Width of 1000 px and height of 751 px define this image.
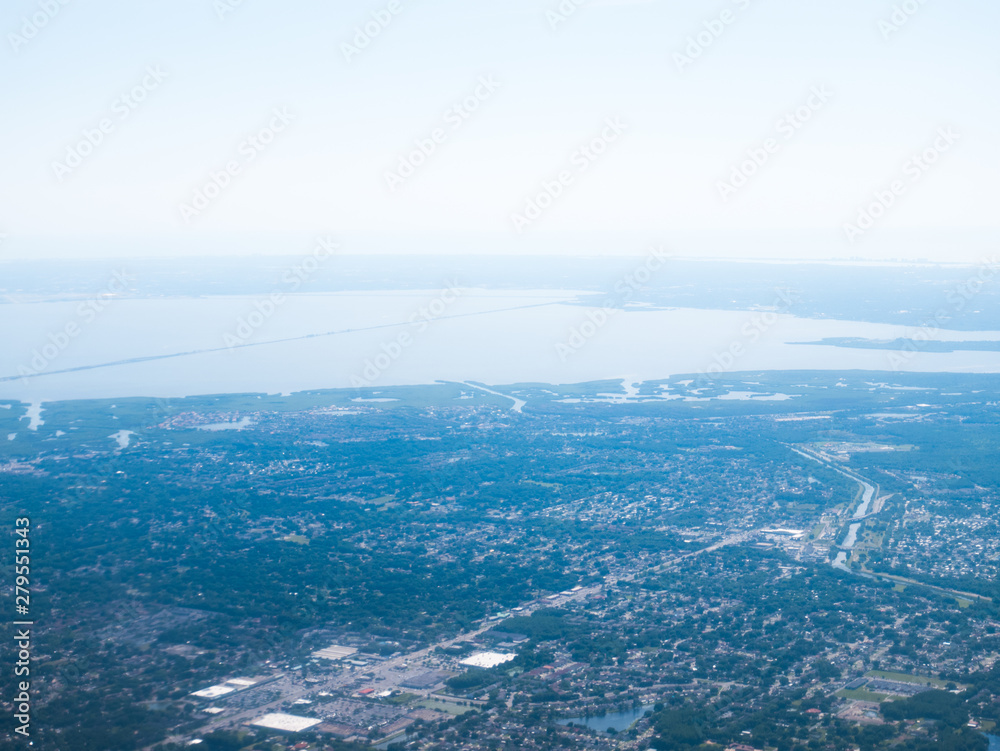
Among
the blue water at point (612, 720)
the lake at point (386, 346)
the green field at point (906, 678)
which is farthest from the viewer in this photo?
the lake at point (386, 346)

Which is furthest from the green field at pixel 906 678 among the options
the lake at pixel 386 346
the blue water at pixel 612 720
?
the lake at pixel 386 346

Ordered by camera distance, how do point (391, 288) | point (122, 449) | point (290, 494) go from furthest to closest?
point (391, 288) < point (122, 449) < point (290, 494)

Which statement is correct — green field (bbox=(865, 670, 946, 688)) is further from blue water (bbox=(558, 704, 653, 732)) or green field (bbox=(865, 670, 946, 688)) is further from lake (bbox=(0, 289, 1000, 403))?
lake (bbox=(0, 289, 1000, 403))

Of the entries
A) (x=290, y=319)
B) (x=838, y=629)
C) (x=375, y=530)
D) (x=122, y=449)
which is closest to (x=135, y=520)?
(x=375, y=530)

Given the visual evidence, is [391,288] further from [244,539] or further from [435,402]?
[244,539]

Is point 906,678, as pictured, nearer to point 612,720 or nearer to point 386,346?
point 612,720

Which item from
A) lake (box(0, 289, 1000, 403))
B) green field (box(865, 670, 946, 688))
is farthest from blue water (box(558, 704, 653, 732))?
lake (box(0, 289, 1000, 403))

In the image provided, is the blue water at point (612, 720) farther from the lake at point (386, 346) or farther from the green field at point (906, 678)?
the lake at point (386, 346)

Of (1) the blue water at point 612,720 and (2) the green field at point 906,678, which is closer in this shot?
(1) the blue water at point 612,720
